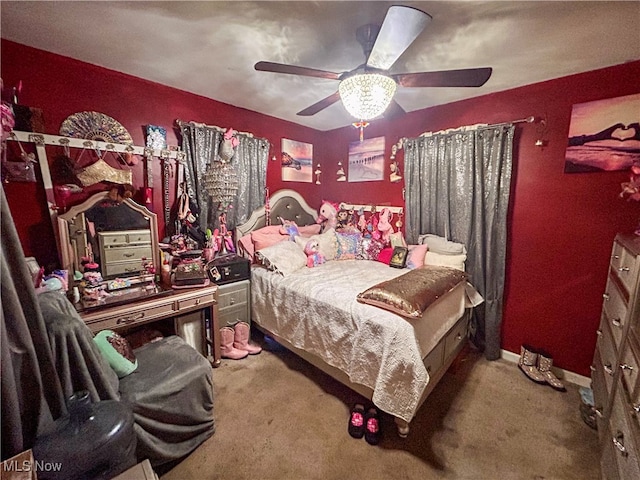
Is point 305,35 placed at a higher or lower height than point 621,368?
higher

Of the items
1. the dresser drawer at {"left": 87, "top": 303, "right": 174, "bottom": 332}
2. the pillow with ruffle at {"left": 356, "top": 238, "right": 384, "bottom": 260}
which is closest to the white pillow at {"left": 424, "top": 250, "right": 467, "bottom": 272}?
the pillow with ruffle at {"left": 356, "top": 238, "right": 384, "bottom": 260}

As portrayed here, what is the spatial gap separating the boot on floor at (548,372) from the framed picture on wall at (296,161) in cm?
308

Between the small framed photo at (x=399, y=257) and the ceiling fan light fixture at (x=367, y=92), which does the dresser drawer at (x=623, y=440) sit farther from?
the ceiling fan light fixture at (x=367, y=92)

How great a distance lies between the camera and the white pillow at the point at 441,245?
2.56 m

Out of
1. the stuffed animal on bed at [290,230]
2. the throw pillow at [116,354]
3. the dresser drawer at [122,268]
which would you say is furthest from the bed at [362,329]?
the throw pillow at [116,354]

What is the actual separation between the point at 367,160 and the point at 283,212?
1241 mm

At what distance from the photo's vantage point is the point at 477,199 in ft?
8.13

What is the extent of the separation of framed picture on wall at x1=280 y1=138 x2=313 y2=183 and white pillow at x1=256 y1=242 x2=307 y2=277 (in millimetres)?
1106

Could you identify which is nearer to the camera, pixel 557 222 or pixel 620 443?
pixel 620 443

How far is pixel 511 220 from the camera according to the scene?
2.42 m

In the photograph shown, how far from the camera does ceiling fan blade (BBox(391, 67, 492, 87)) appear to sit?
1.35 metres

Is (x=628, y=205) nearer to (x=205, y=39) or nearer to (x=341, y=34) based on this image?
(x=341, y=34)

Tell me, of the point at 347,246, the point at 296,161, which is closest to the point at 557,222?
the point at 347,246

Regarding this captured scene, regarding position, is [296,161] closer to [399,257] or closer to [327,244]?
[327,244]
